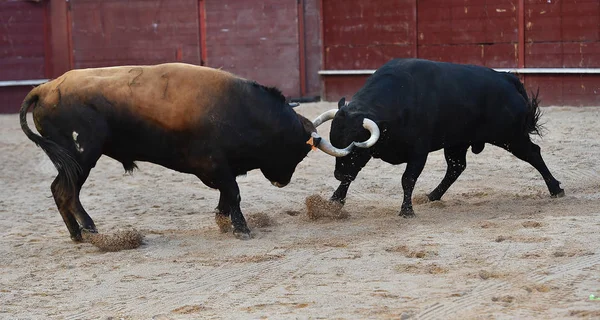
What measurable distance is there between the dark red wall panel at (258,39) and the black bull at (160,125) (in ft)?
25.3

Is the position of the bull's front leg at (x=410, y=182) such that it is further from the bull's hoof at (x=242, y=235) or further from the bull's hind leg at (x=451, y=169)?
the bull's hoof at (x=242, y=235)

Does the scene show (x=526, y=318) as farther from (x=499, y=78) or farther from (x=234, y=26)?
(x=234, y=26)

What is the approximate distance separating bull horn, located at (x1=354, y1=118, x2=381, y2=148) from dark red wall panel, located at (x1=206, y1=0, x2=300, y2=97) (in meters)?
7.60

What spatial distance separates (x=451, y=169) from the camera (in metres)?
7.52

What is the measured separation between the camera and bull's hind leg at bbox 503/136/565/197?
Answer: 24.1ft

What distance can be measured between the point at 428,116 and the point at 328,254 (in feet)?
5.47

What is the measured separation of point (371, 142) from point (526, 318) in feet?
8.39

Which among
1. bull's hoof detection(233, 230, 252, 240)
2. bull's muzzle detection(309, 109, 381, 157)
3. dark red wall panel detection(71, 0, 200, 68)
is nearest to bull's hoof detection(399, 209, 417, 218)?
bull's muzzle detection(309, 109, 381, 157)

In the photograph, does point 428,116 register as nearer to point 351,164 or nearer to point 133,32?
point 351,164

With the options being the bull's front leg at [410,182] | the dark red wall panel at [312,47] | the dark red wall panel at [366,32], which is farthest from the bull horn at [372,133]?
the dark red wall panel at [312,47]

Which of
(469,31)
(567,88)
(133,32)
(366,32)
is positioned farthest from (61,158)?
(133,32)

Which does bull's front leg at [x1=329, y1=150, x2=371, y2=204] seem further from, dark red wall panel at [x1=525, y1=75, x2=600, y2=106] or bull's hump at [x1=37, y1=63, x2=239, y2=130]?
dark red wall panel at [x1=525, y1=75, x2=600, y2=106]

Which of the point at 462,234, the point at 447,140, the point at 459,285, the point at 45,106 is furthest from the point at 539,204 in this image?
the point at 45,106

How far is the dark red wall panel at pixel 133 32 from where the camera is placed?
14.3 meters
